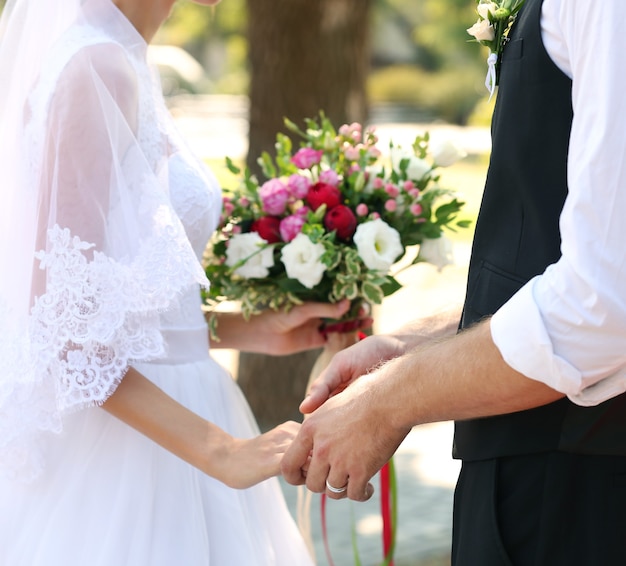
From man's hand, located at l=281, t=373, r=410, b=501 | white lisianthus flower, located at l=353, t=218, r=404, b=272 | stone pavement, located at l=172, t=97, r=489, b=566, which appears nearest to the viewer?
man's hand, located at l=281, t=373, r=410, b=501

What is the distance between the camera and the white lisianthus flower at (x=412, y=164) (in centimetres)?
287

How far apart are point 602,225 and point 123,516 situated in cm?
134

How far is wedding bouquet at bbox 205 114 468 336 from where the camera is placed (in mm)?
2672

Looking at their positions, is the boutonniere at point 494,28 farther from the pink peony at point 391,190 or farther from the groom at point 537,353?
the pink peony at point 391,190

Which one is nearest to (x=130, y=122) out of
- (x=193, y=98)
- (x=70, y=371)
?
(x=70, y=371)

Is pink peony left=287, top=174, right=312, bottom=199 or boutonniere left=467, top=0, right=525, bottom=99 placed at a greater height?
boutonniere left=467, top=0, right=525, bottom=99

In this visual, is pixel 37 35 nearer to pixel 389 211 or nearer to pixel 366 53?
pixel 389 211

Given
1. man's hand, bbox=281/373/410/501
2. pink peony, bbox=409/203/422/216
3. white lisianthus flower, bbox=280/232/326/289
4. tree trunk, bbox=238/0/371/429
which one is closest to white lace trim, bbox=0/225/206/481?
man's hand, bbox=281/373/410/501

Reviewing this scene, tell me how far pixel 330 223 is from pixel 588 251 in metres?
1.36

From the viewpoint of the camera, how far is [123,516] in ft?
7.23

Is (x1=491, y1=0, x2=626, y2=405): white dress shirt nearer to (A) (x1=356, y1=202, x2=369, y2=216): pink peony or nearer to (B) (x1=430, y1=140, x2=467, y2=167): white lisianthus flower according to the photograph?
(A) (x1=356, y1=202, x2=369, y2=216): pink peony

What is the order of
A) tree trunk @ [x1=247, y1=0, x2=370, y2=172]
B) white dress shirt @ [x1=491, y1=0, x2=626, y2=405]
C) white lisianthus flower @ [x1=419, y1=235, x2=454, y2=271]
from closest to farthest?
white dress shirt @ [x1=491, y1=0, x2=626, y2=405] → white lisianthus flower @ [x1=419, y1=235, x2=454, y2=271] → tree trunk @ [x1=247, y1=0, x2=370, y2=172]

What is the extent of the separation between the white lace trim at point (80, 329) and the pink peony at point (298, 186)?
2.46 ft

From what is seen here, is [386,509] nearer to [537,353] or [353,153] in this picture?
[353,153]
